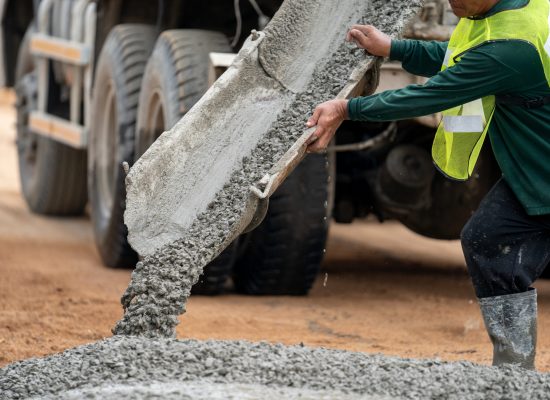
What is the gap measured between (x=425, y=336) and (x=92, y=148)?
3.29m

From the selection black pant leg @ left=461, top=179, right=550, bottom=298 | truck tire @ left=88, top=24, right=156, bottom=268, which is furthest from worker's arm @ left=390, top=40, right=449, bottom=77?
truck tire @ left=88, top=24, right=156, bottom=268

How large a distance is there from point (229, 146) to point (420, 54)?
954 mm

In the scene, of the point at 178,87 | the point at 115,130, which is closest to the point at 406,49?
the point at 178,87

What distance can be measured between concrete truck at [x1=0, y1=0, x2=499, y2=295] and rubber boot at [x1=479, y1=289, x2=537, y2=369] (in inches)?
48.1

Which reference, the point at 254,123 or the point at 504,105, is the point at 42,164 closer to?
the point at 254,123

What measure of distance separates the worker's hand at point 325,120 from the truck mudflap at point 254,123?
0.06 meters

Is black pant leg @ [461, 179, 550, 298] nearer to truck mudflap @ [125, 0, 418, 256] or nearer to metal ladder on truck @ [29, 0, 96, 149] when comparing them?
truck mudflap @ [125, 0, 418, 256]

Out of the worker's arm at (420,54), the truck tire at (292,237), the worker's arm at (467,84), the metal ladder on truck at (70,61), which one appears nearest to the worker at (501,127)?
the worker's arm at (467,84)

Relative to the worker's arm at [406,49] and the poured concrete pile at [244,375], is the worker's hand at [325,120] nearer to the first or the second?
the worker's arm at [406,49]

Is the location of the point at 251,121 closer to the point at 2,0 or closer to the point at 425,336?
the point at 425,336

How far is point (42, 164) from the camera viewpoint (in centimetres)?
1077

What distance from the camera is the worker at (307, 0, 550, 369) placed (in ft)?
15.5

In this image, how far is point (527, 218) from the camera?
16.2 ft

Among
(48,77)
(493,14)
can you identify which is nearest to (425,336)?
(493,14)
